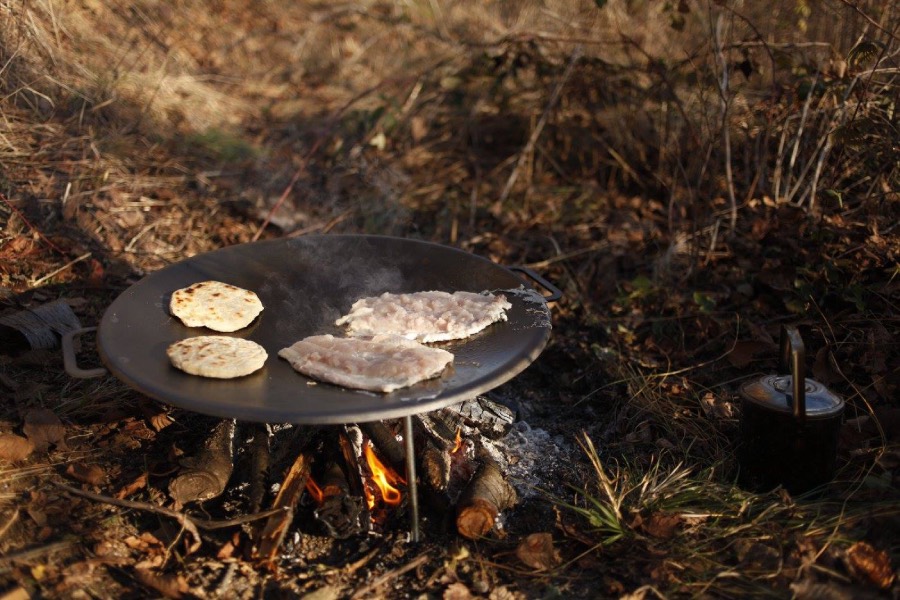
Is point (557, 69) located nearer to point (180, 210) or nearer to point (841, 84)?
point (841, 84)

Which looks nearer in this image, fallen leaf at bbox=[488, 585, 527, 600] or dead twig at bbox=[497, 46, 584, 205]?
fallen leaf at bbox=[488, 585, 527, 600]

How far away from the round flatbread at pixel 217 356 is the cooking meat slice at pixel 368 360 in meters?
0.14

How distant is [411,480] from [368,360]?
1.79ft

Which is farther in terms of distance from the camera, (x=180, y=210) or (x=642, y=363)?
(x=180, y=210)

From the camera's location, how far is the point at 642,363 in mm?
4516

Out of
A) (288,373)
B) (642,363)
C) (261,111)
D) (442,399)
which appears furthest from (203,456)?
(261,111)

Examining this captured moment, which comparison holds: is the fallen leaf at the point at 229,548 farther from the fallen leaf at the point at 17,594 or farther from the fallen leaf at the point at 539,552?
the fallen leaf at the point at 539,552

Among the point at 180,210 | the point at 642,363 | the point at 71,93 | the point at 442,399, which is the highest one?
the point at 71,93

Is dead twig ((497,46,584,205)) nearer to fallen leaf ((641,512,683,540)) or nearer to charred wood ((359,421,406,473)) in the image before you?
charred wood ((359,421,406,473))

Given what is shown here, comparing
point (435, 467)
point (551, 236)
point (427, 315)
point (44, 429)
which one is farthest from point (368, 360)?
point (551, 236)

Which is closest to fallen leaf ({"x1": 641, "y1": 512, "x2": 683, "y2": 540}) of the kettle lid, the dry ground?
the dry ground

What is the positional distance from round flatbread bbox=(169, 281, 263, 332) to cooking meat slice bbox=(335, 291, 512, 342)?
44cm

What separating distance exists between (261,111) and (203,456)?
17.4 ft

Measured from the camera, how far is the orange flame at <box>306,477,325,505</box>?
3332mm
